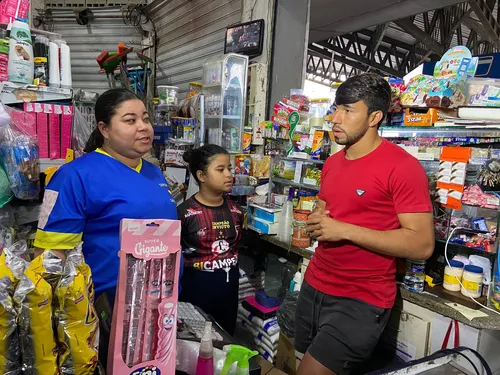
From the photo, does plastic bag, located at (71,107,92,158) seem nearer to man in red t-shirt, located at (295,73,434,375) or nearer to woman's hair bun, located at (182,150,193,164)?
woman's hair bun, located at (182,150,193,164)

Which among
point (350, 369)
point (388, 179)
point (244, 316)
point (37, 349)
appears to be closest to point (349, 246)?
point (388, 179)

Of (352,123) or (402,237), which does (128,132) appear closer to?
(352,123)

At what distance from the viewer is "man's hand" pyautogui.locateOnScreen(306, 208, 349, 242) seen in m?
1.59

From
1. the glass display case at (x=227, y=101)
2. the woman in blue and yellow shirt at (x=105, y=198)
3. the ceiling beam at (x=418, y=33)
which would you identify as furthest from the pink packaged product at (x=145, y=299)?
the ceiling beam at (x=418, y=33)

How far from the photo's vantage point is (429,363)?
1.18 m

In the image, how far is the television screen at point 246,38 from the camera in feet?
12.0

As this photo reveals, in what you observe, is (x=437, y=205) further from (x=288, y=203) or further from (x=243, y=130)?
(x=243, y=130)

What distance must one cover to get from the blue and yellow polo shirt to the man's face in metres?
0.88

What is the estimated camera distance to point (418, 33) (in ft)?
23.2

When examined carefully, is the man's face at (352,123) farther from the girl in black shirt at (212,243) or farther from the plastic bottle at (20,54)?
the plastic bottle at (20,54)

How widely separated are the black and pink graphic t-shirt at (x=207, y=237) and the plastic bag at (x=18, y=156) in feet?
2.82

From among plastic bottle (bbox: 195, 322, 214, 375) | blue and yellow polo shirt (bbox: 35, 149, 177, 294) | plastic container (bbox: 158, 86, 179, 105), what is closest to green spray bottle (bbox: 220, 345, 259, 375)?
plastic bottle (bbox: 195, 322, 214, 375)

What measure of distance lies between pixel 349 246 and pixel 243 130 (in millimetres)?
2230

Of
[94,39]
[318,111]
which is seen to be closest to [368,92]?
[318,111]
